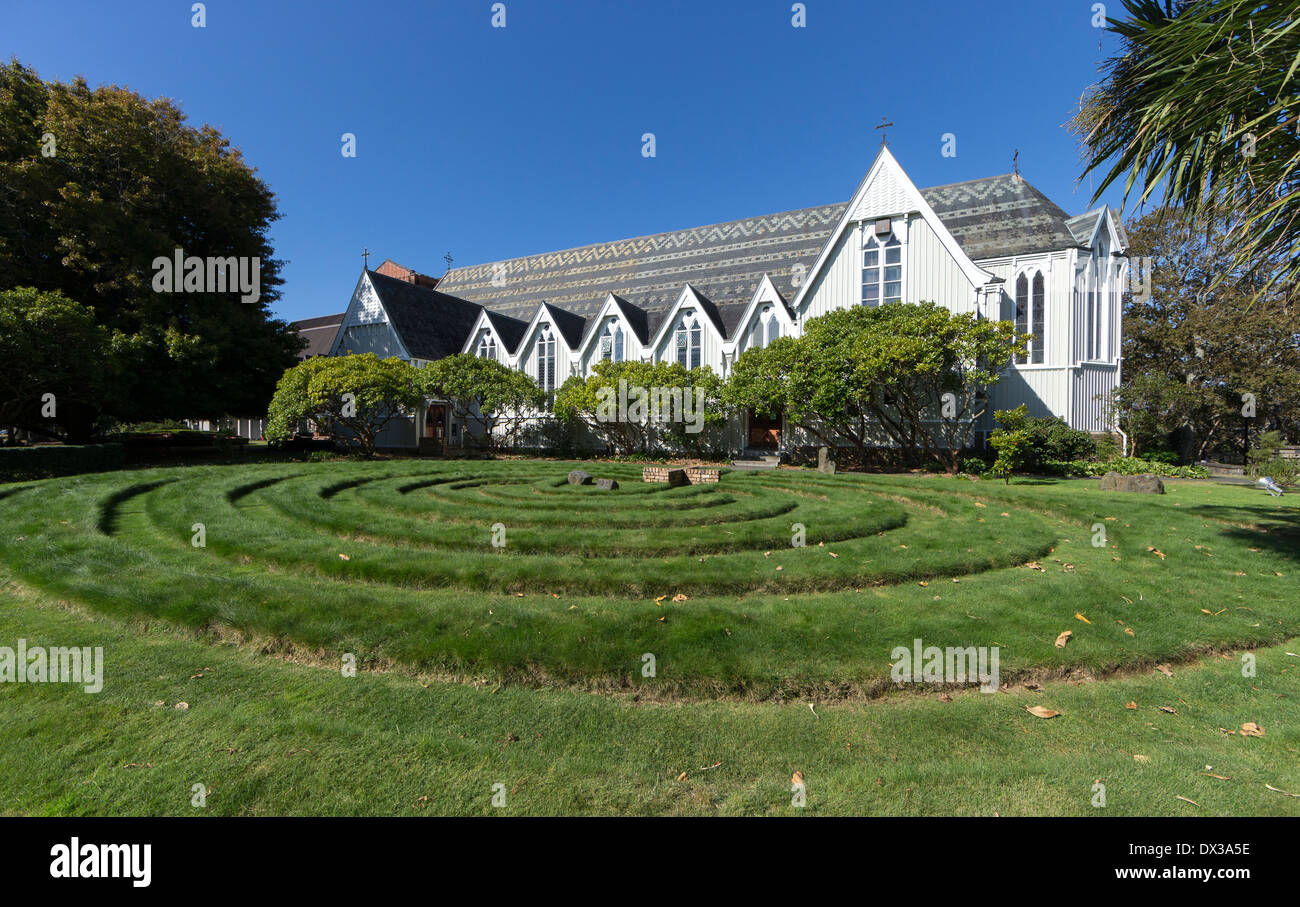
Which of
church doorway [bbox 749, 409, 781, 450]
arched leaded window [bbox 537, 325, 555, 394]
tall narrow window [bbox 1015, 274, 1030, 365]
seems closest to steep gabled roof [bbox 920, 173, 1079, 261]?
tall narrow window [bbox 1015, 274, 1030, 365]

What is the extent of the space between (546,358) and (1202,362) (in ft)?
127

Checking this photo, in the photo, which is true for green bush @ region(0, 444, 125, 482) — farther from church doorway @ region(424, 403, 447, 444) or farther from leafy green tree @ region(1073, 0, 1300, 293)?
leafy green tree @ region(1073, 0, 1300, 293)

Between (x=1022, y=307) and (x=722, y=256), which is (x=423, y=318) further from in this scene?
(x=1022, y=307)

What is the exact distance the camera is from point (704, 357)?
29.9m

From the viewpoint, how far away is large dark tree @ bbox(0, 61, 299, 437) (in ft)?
67.6

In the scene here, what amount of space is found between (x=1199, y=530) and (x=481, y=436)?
32767mm

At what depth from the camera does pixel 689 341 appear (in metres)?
30.3

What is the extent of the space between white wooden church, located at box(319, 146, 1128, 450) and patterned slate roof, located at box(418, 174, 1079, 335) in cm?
11

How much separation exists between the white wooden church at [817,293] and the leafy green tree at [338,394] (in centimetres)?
744
